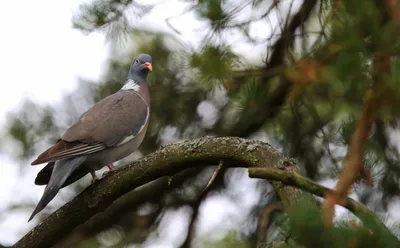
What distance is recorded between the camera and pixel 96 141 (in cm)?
380

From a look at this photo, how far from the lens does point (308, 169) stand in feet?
14.3

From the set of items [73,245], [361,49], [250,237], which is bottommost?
[73,245]

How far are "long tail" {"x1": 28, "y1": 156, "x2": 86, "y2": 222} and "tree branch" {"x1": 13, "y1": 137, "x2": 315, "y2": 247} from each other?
0.18m

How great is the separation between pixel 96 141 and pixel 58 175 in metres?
0.33

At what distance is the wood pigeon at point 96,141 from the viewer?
3529 mm

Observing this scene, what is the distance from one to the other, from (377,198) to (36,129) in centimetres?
213

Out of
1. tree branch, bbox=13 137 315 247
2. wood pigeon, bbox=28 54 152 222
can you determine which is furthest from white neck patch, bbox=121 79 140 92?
tree branch, bbox=13 137 315 247

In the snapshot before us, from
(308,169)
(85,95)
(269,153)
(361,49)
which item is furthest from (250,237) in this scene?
(361,49)

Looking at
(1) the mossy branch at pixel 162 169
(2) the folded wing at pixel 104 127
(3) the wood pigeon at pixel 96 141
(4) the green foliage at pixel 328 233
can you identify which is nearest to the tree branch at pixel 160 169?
(1) the mossy branch at pixel 162 169

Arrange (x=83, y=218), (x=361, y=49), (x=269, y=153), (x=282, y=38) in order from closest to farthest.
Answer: (x=361, y=49) < (x=269, y=153) < (x=83, y=218) < (x=282, y=38)

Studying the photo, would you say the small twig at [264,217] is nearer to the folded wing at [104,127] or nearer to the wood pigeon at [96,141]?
the wood pigeon at [96,141]

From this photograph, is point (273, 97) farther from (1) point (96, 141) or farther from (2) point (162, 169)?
(2) point (162, 169)

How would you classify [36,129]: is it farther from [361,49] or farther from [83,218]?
[361,49]

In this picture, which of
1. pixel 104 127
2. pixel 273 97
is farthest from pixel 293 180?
pixel 273 97
